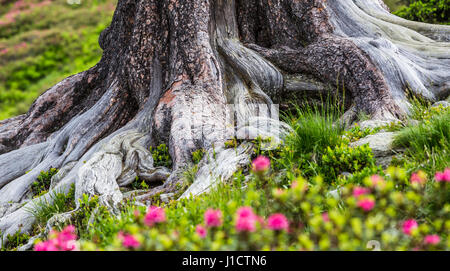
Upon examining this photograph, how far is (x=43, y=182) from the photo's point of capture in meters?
5.93

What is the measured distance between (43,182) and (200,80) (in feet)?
10.5

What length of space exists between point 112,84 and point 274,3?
12.6 feet

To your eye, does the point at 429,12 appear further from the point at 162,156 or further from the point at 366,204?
the point at 366,204

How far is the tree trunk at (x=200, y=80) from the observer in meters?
5.57

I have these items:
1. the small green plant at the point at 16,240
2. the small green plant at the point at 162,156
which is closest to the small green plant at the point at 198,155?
→ the small green plant at the point at 162,156

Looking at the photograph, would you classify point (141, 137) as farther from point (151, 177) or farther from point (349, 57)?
point (349, 57)

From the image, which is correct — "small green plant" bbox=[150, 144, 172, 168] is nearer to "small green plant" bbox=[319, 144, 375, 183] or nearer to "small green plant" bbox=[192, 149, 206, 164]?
"small green plant" bbox=[192, 149, 206, 164]

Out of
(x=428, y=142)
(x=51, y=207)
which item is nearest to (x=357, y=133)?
(x=428, y=142)

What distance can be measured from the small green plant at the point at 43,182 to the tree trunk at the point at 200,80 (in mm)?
139

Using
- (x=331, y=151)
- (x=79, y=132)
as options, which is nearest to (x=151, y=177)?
(x=79, y=132)

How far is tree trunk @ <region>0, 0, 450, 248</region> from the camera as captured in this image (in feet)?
18.3

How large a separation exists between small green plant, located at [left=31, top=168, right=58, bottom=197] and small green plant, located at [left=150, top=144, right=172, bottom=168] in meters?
1.84

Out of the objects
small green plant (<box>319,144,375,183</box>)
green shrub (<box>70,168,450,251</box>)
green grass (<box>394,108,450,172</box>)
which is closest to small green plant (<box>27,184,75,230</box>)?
green shrub (<box>70,168,450,251</box>)

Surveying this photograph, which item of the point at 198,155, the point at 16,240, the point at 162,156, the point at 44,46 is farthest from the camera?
the point at 44,46
